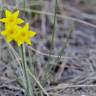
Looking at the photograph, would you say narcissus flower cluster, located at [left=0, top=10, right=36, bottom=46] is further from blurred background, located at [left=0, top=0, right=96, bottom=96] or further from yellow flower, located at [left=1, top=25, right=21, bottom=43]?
blurred background, located at [left=0, top=0, right=96, bottom=96]

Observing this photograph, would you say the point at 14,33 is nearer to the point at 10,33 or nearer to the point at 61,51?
the point at 10,33

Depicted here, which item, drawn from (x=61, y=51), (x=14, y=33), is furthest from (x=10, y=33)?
(x=61, y=51)

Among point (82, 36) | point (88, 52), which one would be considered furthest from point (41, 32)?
point (88, 52)

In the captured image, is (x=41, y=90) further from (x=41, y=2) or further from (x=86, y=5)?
(x=86, y=5)

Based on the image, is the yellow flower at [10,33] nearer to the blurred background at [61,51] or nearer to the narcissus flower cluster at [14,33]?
the narcissus flower cluster at [14,33]

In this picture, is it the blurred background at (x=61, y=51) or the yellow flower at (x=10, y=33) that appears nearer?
the yellow flower at (x=10, y=33)

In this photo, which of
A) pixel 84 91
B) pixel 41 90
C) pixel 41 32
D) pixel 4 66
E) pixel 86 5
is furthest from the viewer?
pixel 86 5

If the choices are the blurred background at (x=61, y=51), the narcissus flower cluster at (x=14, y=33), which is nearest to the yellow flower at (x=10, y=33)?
the narcissus flower cluster at (x=14, y=33)

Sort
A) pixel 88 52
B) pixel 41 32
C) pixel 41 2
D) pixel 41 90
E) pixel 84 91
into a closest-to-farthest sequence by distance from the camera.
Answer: pixel 41 90 < pixel 84 91 < pixel 88 52 < pixel 41 32 < pixel 41 2
